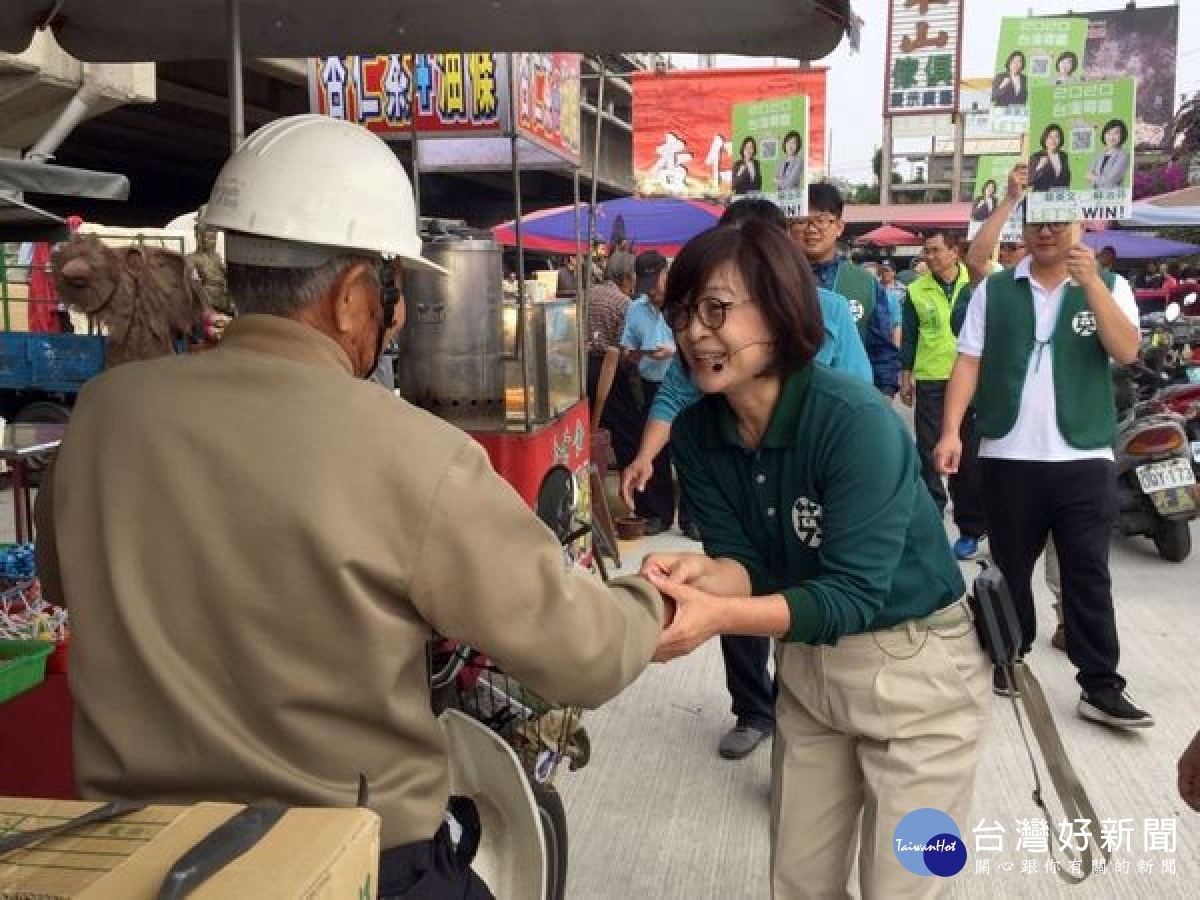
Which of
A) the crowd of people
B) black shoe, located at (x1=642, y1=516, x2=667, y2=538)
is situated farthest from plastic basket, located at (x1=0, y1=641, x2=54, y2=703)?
black shoe, located at (x1=642, y1=516, x2=667, y2=538)

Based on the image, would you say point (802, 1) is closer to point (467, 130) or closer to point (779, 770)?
point (779, 770)

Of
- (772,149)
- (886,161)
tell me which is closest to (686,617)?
(772,149)

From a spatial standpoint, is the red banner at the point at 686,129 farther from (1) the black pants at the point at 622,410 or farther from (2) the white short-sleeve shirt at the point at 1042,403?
(2) the white short-sleeve shirt at the point at 1042,403

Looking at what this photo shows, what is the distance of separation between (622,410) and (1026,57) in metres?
4.38

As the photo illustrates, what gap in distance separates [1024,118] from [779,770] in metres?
3.92

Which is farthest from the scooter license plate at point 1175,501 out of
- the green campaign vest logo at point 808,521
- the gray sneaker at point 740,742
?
the green campaign vest logo at point 808,521

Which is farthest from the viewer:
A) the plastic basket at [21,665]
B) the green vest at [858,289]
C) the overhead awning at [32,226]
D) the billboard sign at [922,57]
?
the billboard sign at [922,57]

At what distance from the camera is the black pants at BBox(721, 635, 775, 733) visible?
421 cm

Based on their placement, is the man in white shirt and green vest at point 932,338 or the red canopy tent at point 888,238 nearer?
the man in white shirt and green vest at point 932,338

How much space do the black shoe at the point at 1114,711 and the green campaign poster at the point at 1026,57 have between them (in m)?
2.61

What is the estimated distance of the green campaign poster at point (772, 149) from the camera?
19.2ft

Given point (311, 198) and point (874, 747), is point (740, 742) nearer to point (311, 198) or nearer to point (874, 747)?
point (874, 747)

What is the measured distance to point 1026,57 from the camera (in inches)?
201

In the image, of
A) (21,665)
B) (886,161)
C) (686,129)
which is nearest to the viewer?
(21,665)
